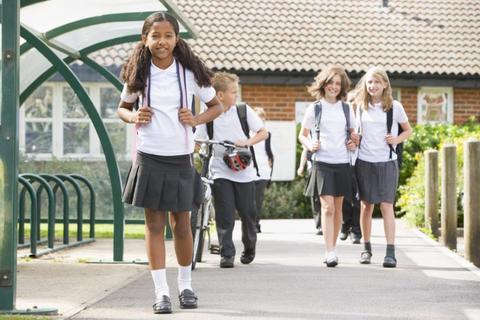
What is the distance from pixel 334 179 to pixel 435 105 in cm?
1639

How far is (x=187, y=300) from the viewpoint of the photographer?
784 centimetres

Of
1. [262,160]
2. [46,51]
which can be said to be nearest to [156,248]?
[46,51]

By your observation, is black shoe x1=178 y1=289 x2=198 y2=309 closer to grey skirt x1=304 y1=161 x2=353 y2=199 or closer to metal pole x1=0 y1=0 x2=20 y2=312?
metal pole x1=0 y1=0 x2=20 y2=312

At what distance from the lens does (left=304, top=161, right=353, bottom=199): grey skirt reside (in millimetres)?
11031

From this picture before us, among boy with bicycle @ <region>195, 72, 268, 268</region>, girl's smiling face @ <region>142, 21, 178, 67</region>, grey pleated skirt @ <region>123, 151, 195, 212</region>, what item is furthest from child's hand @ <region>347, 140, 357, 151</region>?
girl's smiling face @ <region>142, 21, 178, 67</region>

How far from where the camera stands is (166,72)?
7730mm

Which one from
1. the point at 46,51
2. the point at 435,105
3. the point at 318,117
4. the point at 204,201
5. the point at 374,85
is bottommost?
the point at 204,201

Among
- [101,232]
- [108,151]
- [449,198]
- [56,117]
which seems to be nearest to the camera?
[108,151]

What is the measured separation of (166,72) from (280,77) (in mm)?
17793

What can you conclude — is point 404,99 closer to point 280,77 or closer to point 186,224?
point 280,77

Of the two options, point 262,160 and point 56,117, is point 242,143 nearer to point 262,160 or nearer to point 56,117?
point 262,160

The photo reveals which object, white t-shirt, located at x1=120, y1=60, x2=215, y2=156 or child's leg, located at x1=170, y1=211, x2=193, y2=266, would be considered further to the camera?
child's leg, located at x1=170, y1=211, x2=193, y2=266

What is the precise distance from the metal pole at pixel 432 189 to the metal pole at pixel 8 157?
9431mm

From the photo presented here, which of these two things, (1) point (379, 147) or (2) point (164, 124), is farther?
(1) point (379, 147)
